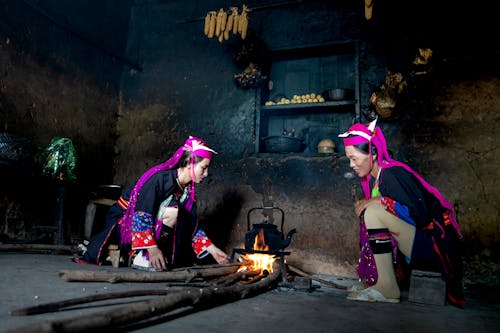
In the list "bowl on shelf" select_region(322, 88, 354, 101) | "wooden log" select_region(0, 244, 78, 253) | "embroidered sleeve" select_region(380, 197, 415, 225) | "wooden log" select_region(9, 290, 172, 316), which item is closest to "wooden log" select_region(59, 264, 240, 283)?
"wooden log" select_region(9, 290, 172, 316)

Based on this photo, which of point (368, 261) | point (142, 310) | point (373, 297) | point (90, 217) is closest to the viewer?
point (142, 310)

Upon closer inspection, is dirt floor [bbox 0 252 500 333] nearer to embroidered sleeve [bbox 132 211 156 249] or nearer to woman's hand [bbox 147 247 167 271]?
woman's hand [bbox 147 247 167 271]

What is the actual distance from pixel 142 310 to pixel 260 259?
199 centimetres

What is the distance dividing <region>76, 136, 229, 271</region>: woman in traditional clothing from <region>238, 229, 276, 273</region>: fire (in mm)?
339

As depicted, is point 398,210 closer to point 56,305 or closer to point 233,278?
point 233,278

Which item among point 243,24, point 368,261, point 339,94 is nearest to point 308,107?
point 339,94

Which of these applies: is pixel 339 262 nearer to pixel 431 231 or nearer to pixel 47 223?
pixel 431 231

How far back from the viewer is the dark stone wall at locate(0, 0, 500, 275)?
14.3 feet

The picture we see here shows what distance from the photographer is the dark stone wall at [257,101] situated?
437cm

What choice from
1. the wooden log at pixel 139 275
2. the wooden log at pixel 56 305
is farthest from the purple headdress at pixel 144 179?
the wooden log at pixel 56 305

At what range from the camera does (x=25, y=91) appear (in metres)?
4.57

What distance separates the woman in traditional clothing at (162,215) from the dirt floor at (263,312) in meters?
0.65

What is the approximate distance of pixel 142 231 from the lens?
3.21m

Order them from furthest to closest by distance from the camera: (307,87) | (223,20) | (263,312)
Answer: (307,87)
(223,20)
(263,312)
